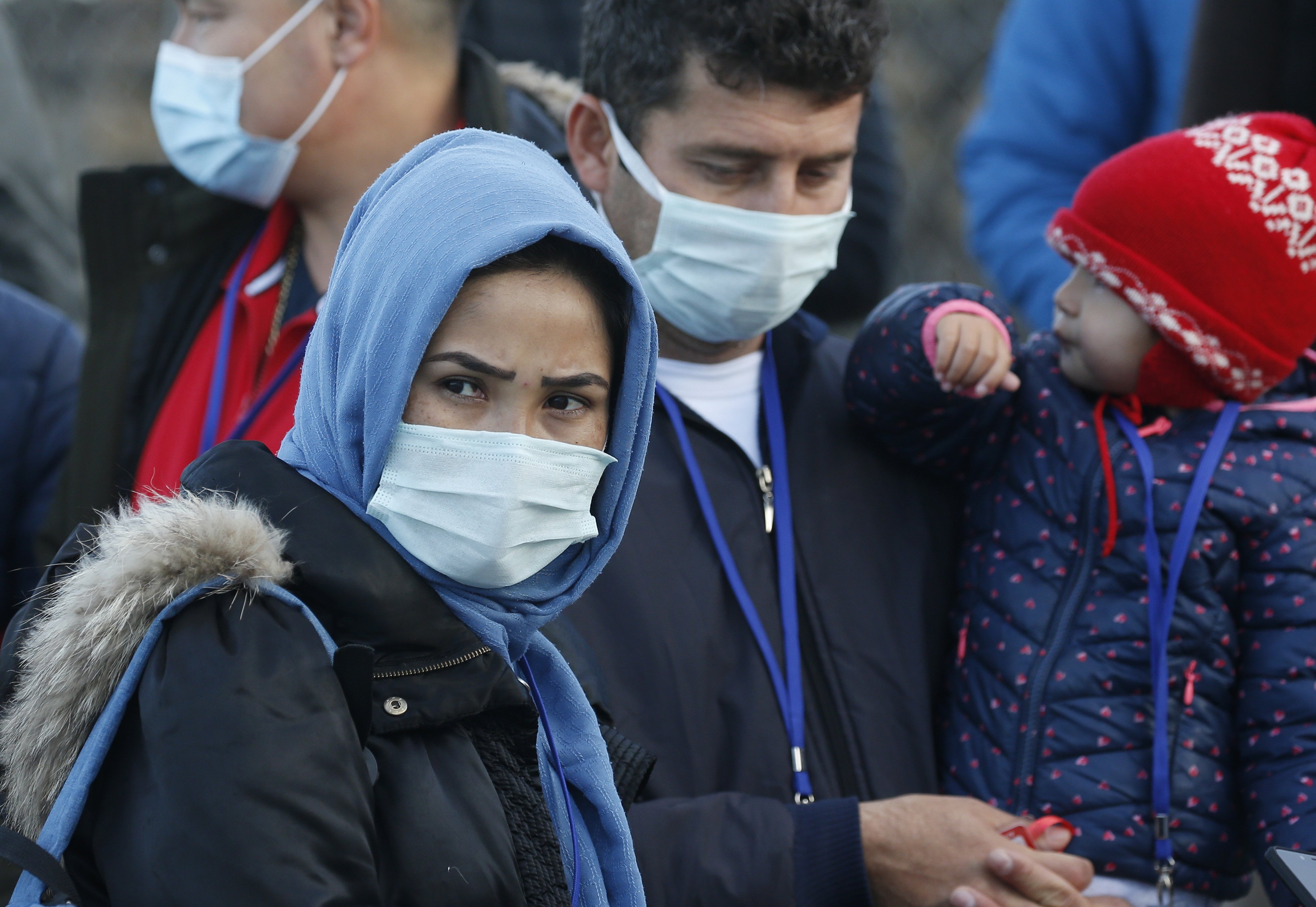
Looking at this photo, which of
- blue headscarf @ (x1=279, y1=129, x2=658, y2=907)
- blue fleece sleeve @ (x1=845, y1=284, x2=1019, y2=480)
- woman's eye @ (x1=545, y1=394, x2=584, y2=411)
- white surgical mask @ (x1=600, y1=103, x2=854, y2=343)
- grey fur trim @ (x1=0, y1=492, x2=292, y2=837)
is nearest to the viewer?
grey fur trim @ (x1=0, y1=492, x2=292, y2=837)

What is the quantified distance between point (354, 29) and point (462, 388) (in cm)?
167

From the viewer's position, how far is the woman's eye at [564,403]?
1.79m

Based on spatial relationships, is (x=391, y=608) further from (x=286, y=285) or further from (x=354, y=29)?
(x=354, y=29)

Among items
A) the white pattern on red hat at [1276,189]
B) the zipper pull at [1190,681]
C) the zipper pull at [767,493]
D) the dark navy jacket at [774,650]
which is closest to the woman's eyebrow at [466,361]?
the dark navy jacket at [774,650]

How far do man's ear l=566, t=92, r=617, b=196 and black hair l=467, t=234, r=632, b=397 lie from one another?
0.85 metres

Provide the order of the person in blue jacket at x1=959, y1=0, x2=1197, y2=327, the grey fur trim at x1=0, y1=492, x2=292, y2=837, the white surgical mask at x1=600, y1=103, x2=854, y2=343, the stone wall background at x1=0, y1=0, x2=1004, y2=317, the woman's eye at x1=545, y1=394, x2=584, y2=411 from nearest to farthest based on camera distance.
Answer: the grey fur trim at x1=0, y1=492, x2=292, y2=837
the woman's eye at x1=545, y1=394, x2=584, y2=411
the white surgical mask at x1=600, y1=103, x2=854, y2=343
the person in blue jacket at x1=959, y1=0, x2=1197, y2=327
the stone wall background at x1=0, y1=0, x2=1004, y2=317

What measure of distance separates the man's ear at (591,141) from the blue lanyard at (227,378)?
0.72 metres

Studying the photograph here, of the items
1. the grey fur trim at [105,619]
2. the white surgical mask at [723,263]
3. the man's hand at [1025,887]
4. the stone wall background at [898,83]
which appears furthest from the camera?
the stone wall background at [898,83]

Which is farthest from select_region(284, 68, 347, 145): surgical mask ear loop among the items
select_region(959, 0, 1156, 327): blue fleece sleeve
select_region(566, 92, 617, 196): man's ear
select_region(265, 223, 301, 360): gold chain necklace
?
select_region(959, 0, 1156, 327): blue fleece sleeve

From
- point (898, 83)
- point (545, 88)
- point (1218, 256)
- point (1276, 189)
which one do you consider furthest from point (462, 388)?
point (898, 83)

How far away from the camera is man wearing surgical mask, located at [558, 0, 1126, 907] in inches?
83.6

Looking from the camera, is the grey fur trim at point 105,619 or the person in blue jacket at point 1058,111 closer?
the grey fur trim at point 105,619

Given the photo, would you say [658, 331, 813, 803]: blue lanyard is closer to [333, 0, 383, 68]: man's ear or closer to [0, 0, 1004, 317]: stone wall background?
[333, 0, 383, 68]: man's ear

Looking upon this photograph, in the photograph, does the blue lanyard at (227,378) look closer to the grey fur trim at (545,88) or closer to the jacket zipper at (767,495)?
the grey fur trim at (545,88)
